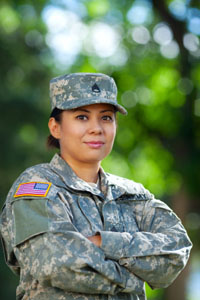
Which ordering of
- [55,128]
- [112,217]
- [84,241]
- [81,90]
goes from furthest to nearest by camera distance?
[55,128] < [81,90] < [112,217] < [84,241]

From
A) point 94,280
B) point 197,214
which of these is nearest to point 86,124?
point 94,280

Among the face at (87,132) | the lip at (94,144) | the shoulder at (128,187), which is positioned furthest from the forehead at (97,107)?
the shoulder at (128,187)

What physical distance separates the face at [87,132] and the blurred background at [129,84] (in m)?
10.6

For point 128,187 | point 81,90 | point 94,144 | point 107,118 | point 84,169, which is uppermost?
point 81,90

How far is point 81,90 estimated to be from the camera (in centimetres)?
315

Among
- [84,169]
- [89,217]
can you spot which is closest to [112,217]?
[89,217]

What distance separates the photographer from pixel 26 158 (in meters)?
17.0

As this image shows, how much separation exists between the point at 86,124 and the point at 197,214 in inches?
484

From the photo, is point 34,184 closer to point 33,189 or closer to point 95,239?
point 33,189

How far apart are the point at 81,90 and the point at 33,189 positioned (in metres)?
0.65

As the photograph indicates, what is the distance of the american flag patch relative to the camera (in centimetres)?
292

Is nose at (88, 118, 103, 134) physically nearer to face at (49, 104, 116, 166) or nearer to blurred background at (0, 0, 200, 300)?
face at (49, 104, 116, 166)

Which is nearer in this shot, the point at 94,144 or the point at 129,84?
the point at 94,144

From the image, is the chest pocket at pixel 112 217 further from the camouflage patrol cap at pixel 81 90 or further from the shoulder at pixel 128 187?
the camouflage patrol cap at pixel 81 90
